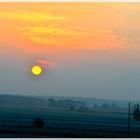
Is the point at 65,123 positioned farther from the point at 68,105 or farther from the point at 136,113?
the point at 136,113

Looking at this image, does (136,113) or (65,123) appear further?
(136,113)

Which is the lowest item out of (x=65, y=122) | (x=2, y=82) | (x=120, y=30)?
(x=65, y=122)

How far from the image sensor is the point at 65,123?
5.76m

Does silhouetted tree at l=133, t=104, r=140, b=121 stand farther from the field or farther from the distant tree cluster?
the distant tree cluster

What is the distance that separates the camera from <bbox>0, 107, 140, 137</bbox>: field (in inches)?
226

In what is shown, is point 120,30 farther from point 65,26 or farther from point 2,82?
point 2,82

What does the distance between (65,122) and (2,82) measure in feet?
2.68

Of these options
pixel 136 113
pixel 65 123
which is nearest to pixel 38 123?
pixel 65 123

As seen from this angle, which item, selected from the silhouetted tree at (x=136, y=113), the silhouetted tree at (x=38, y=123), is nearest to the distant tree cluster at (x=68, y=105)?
the silhouetted tree at (x=38, y=123)

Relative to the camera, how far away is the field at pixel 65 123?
18.9 feet

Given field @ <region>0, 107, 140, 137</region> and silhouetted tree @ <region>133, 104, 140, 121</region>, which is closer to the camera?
field @ <region>0, 107, 140, 137</region>

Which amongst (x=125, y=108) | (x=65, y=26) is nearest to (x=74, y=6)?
(x=65, y=26)

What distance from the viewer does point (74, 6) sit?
226 inches

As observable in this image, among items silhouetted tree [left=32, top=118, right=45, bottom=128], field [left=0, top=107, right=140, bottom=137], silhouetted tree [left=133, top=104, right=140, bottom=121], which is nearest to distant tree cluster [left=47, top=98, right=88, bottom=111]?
field [left=0, top=107, right=140, bottom=137]
